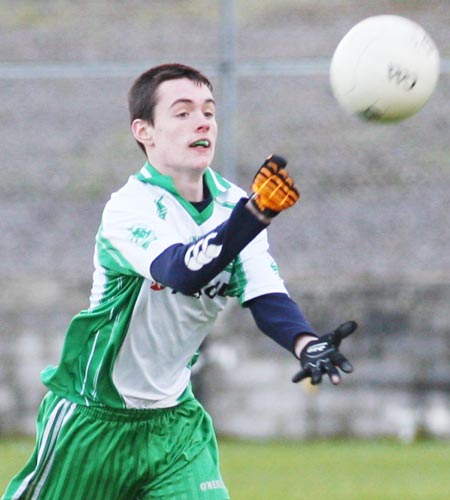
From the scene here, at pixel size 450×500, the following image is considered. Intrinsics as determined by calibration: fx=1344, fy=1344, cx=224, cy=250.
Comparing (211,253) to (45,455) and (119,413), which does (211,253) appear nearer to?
(119,413)

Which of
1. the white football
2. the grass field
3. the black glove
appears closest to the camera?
the black glove

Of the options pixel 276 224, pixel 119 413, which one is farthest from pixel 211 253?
pixel 276 224

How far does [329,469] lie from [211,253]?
15.4ft

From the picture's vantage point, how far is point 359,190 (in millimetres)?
10961

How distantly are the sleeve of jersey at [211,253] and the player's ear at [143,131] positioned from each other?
874 mm

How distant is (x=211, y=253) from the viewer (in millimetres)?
4344

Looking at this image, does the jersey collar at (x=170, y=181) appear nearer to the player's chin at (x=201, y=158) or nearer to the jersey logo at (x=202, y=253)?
the player's chin at (x=201, y=158)

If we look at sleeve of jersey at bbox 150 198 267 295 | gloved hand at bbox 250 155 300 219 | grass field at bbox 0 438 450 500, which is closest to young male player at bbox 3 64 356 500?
sleeve of jersey at bbox 150 198 267 295

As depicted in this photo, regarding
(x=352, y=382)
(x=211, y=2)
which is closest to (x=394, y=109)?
(x=352, y=382)

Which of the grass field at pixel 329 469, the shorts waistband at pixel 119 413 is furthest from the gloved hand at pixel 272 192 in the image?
the grass field at pixel 329 469

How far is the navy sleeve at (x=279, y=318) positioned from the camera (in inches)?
199

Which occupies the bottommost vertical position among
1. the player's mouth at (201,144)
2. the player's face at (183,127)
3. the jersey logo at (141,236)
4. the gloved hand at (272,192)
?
the gloved hand at (272,192)

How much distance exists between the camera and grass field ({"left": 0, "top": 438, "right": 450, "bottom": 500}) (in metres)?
7.90

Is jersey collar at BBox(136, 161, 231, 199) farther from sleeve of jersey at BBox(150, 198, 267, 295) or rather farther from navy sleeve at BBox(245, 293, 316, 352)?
sleeve of jersey at BBox(150, 198, 267, 295)
